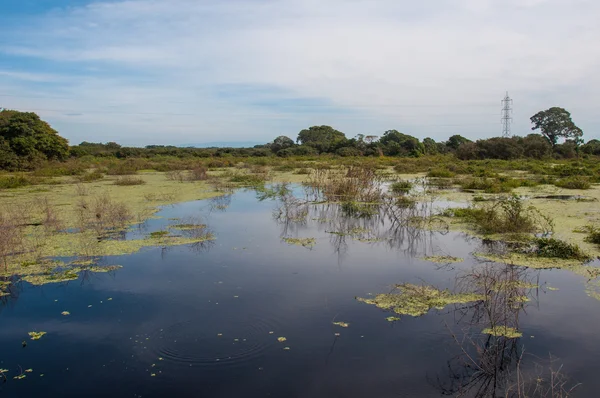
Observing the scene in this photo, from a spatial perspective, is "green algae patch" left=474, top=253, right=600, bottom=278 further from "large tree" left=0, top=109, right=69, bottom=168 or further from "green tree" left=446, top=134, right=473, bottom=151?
"green tree" left=446, top=134, right=473, bottom=151

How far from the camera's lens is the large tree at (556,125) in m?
38.8

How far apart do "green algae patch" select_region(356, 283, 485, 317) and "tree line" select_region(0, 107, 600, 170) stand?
17.1 meters

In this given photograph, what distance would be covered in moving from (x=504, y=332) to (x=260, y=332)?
2168 mm

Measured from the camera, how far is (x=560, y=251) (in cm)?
622

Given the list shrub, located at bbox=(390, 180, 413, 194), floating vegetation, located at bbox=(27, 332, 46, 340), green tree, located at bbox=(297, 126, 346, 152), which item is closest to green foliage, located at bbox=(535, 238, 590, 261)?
floating vegetation, located at bbox=(27, 332, 46, 340)

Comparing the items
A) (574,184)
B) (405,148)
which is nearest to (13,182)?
(574,184)

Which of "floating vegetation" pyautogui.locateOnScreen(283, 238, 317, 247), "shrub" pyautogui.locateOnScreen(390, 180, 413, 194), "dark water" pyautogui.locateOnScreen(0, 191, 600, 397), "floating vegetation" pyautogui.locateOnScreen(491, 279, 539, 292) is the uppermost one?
"shrub" pyautogui.locateOnScreen(390, 180, 413, 194)

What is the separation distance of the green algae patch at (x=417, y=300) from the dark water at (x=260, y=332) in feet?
0.54

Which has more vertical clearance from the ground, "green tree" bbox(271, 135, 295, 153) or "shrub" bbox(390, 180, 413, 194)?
"green tree" bbox(271, 135, 295, 153)

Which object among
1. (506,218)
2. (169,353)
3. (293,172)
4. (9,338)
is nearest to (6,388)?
(9,338)

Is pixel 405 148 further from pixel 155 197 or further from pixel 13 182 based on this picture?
pixel 13 182

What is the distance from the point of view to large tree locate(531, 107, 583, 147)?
38844 millimetres

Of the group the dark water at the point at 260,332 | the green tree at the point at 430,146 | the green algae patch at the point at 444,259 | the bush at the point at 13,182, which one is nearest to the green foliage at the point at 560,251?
the dark water at the point at 260,332

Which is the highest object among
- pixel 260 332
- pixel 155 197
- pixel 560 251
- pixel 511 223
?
pixel 155 197
